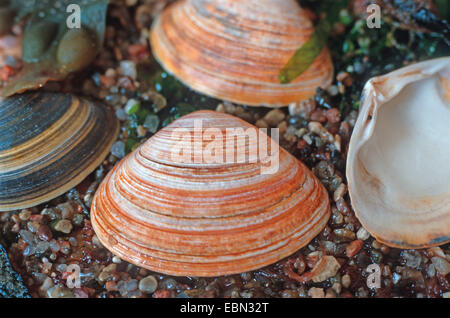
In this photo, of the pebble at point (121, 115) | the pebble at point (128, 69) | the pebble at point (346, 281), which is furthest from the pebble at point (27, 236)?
the pebble at point (346, 281)

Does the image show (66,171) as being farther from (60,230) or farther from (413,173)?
(413,173)

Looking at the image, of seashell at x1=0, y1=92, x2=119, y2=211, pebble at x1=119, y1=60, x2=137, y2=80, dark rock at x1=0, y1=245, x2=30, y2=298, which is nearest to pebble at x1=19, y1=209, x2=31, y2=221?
seashell at x1=0, y1=92, x2=119, y2=211

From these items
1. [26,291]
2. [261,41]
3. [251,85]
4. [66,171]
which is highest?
[261,41]

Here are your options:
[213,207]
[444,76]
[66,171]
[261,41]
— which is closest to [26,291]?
[66,171]

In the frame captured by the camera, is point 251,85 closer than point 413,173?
No

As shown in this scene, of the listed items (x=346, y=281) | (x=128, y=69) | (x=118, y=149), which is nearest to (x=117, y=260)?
(x=118, y=149)

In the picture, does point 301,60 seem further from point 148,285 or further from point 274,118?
point 148,285
